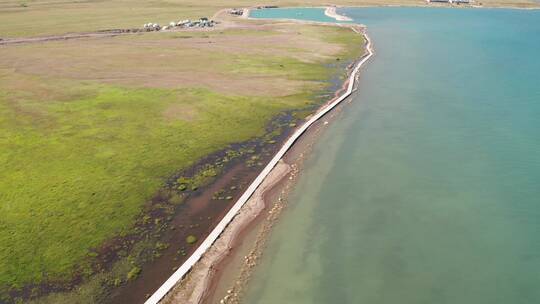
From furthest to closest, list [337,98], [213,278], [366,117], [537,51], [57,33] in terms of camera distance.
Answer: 1. [57,33]
2. [537,51]
3. [337,98]
4. [366,117]
5. [213,278]

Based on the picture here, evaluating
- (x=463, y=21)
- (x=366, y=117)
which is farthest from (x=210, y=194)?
(x=463, y=21)

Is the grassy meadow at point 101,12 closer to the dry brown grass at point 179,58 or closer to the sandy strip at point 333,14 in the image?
the sandy strip at point 333,14

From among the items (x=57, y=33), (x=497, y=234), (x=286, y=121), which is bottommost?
(x=497, y=234)

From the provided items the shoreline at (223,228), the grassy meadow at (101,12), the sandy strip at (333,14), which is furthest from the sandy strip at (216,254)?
the sandy strip at (333,14)

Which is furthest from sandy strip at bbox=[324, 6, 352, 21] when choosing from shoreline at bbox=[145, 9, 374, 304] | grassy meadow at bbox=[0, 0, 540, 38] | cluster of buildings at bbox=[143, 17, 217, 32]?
shoreline at bbox=[145, 9, 374, 304]

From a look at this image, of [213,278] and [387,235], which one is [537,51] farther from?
[213,278]

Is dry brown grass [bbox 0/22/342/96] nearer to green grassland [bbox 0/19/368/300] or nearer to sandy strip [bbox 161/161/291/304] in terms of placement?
green grassland [bbox 0/19/368/300]

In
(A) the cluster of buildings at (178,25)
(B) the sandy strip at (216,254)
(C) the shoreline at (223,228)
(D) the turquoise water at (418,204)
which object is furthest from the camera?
(A) the cluster of buildings at (178,25)
